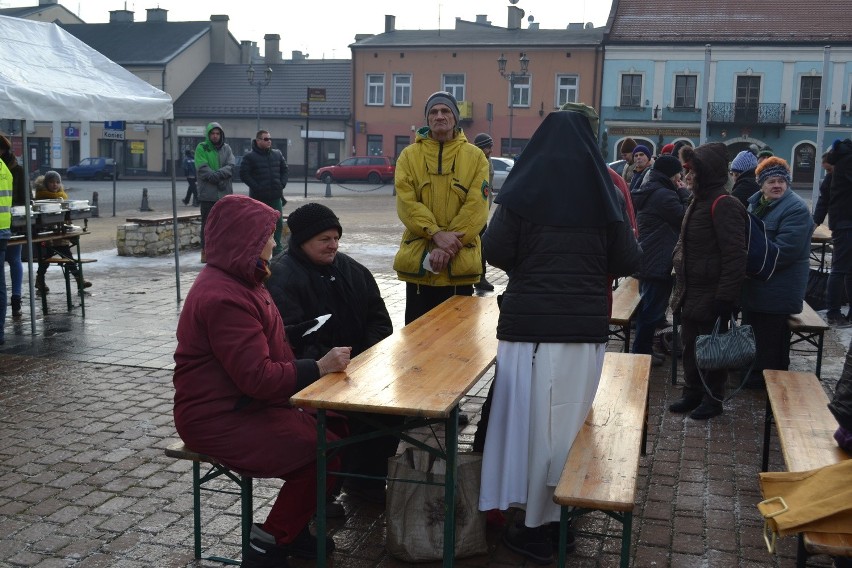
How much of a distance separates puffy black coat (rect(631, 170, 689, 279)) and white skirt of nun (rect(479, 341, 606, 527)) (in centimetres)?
364

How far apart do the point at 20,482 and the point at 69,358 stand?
116 inches

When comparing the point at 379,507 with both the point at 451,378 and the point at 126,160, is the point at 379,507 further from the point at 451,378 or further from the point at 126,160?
the point at 126,160

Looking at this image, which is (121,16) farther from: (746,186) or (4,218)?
(746,186)

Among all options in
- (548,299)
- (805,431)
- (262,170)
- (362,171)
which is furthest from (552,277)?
(362,171)

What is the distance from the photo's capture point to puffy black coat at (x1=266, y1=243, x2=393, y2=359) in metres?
4.43

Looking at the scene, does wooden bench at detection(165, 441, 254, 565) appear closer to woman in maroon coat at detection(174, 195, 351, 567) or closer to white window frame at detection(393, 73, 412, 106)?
woman in maroon coat at detection(174, 195, 351, 567)

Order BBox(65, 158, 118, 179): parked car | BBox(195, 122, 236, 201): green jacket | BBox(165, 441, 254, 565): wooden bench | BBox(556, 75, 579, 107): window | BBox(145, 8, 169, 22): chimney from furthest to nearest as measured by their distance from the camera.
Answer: BBox(145, 8, 169, 22): chimney
BBox(556, 75, 579, 107): window
BBox(65, 158, 118, 179): parked car
BBox(195, 122, 236, 201): green jacket
BBox(165, 441, 254, 565): wooden bench

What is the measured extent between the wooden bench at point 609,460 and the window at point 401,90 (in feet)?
150

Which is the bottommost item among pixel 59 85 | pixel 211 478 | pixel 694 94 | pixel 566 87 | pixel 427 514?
pixel 427 514

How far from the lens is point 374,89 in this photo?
50.3 meters

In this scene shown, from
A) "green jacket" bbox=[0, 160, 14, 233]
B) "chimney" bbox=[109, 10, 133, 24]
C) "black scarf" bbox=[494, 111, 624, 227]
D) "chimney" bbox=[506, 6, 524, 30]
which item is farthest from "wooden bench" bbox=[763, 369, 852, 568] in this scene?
"chimney" bbox=[109, 10, 133, 24]

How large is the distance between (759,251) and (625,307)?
1.27m

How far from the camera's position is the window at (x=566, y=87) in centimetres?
4669

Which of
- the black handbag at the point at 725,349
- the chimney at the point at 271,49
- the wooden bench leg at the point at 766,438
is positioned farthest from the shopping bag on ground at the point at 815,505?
the chimney at the point at 271,49
